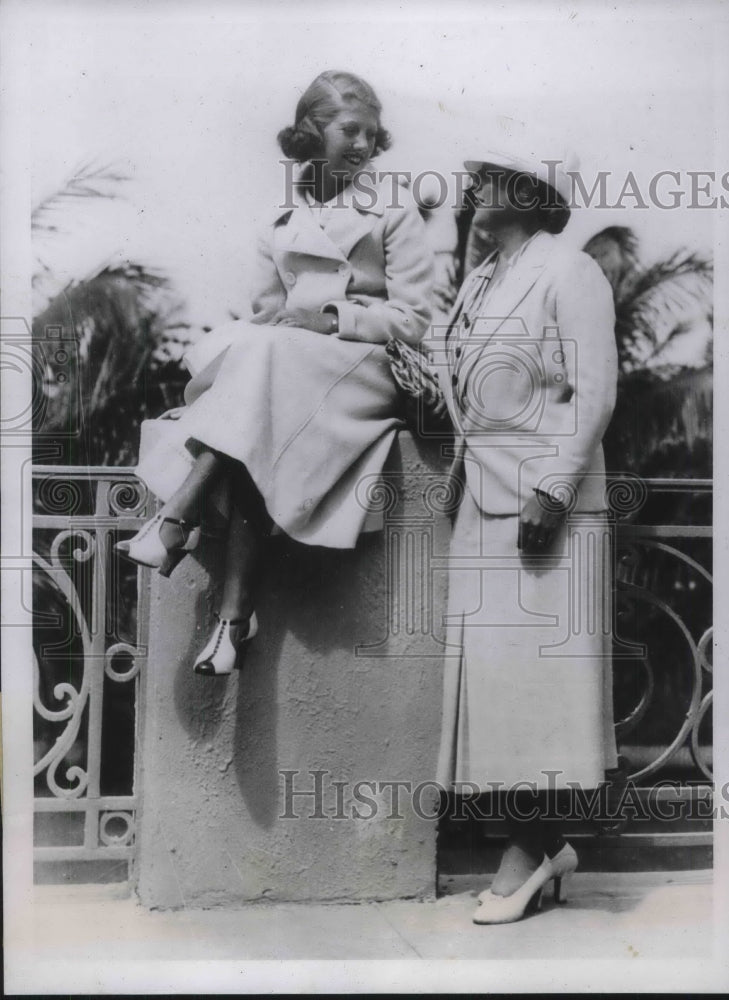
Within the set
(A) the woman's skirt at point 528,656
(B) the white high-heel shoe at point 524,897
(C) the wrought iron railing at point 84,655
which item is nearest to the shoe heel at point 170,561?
(C) the wrought iron railing at point 84,655

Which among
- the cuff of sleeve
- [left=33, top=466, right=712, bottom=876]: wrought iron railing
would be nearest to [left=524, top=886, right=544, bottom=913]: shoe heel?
[left=33, top=466, right=712, bottom=876]: wrought iron railing

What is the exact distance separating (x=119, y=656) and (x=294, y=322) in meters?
1.13

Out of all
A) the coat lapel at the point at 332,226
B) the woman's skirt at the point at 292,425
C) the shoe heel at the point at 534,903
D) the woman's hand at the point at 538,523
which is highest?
the coat lapel at the point at 332,226

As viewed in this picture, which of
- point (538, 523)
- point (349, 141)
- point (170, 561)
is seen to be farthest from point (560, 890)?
point (349, 141)

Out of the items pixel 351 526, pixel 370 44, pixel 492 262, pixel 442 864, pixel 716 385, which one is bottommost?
pixel 442 864

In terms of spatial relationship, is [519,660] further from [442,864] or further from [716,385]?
[716,385]

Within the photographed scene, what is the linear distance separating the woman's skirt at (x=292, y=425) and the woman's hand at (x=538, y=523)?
1.50ft

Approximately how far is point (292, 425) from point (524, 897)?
1.58 m

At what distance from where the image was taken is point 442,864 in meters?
4.59

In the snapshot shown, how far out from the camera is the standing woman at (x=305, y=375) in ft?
14.4

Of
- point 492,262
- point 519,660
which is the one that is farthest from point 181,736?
point 492,262

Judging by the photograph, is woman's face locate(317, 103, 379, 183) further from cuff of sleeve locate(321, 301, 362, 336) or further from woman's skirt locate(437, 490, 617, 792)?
woman's skirt locate(437, 490, 617, 792)

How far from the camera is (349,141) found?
4.47 m

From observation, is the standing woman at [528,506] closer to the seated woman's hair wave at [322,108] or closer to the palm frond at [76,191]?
the seated woman's hair wave at [322,108]
